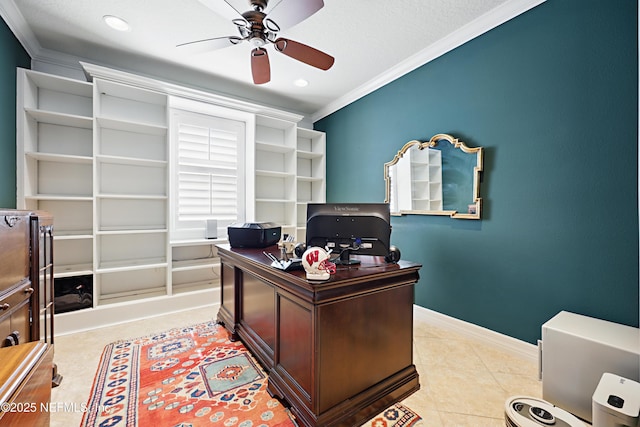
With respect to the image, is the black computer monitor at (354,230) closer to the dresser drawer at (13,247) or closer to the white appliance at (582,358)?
the white appliance at (582,358)

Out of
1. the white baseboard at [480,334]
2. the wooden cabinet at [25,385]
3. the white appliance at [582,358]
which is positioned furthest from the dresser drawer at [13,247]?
the white baseboard at [480,334]

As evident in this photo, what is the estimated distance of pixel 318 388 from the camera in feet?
4.48

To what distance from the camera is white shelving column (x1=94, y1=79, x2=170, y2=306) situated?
3.01 m

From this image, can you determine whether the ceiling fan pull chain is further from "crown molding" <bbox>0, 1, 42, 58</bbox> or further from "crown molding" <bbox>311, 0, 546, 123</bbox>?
"crown molding" <bbox>0, 1, 42, 58</bbox>

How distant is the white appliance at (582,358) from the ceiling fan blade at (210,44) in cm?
291

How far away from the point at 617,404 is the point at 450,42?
2.85 meters

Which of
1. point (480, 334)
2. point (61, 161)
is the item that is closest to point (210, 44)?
point (61, 161)

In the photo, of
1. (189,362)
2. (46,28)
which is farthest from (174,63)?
(189,362)

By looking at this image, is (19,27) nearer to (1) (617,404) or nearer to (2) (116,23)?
(2) (116,23)

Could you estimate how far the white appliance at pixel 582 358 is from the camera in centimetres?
146

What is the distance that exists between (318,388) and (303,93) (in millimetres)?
3675

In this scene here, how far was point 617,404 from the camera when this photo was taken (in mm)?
1187

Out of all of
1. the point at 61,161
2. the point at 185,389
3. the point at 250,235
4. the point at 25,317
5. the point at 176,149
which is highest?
the point at 176,149

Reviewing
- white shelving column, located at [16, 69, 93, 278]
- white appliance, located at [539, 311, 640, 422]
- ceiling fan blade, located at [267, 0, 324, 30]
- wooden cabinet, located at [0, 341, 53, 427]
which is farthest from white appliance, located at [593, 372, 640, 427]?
white shelving column, located at [16, 69, 93, 278]
